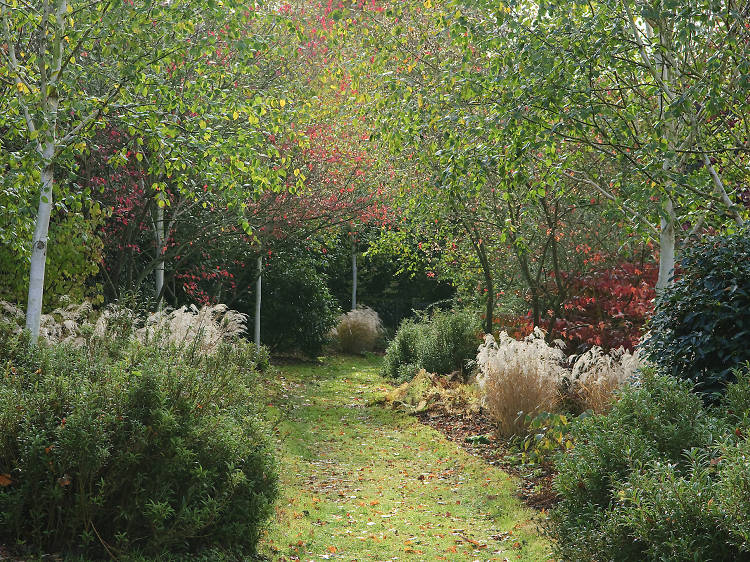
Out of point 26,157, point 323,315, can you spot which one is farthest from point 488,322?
point 26,157

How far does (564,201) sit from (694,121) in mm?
4109

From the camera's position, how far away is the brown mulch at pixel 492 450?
645cm

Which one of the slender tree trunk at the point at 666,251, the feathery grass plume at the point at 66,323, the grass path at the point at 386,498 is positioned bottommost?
the grass path at the point at 386,498

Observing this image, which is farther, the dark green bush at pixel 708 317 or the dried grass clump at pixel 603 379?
the dried grass clump at pixel 603 379

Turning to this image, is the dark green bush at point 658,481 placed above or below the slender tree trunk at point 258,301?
below

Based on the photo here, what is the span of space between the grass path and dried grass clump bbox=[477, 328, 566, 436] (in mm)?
749

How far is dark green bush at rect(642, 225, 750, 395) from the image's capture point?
4.99 metres

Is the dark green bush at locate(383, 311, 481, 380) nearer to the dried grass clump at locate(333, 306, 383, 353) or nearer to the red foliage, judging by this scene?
the red foliage

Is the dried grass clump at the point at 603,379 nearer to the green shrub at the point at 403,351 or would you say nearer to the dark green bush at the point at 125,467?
the dark green bush at the point at 125,467

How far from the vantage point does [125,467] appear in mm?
4055

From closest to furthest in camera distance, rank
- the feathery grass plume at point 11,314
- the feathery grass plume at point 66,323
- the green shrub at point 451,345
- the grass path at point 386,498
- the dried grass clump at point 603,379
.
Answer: the grass path at point 386,498 → the feathery grass plume at point 66,323 → the dried grass clump at point 603,379 → the feathery grass plume at point 11,314 → the green shrub at point 451,345

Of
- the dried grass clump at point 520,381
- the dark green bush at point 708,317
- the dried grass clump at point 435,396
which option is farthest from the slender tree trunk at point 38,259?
the dried grass clump at point 435,396

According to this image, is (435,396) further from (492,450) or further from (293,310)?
(293,310)

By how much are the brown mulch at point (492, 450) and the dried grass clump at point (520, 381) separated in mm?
375
